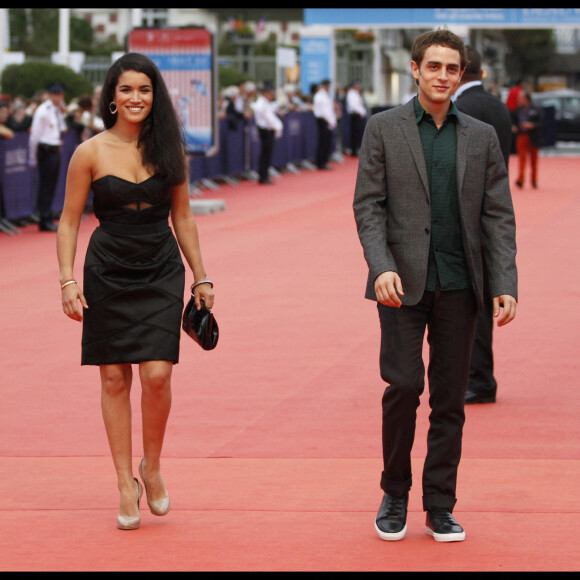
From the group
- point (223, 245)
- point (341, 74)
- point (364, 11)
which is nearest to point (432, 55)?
point (223, 245)

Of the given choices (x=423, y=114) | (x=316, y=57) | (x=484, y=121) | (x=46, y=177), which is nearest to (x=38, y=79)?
(x=316, y=57)

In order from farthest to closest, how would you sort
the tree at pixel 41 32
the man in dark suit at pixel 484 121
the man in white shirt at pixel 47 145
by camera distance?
the tree at pixel 41 32 < the man in white shirt at pixel 47 145 < the man in dark suit at pixel 484 121

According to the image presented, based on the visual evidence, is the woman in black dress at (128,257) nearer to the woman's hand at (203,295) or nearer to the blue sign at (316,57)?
the woman's hand at (203,295)

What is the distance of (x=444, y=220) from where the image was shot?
485cm

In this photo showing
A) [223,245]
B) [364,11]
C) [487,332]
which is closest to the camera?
[487,332]

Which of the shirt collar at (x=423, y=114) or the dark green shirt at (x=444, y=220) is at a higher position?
the shirt collar at (x=423, y=114)

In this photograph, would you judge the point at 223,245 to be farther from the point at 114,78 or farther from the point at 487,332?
the point at 114,78

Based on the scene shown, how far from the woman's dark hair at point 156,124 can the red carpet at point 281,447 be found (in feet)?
4.85

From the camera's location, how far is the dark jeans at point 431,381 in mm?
4852

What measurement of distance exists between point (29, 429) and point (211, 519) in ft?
6.61

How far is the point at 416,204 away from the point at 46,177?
1282 cm

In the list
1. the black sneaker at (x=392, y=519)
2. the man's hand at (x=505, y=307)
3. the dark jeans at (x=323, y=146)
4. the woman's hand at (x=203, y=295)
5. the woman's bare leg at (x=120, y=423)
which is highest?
the man's hand at (x=505, y=307)

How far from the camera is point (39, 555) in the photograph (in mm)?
4773

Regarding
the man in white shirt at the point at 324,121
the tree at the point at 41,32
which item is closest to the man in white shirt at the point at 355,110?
the man in white shirt at the point at 324,121
